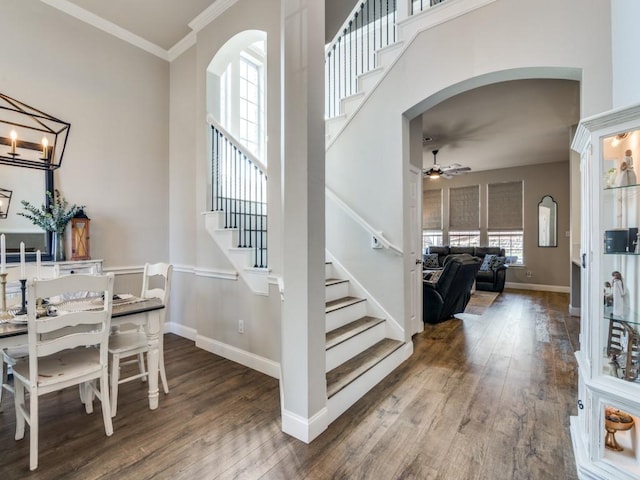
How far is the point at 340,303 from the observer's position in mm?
3162

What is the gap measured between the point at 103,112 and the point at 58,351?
2837 millimetres

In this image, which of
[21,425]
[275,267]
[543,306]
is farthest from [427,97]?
[543,306]

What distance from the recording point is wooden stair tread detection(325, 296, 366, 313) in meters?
2.94

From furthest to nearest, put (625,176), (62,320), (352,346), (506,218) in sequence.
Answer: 1. (506,218)
2. (352,346)
3. (62,320)
4. (625,176)

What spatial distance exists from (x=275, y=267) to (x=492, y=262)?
6.48 m

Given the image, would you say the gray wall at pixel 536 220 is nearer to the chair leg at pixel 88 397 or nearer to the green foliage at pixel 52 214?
the chair leg at pixel 88 397

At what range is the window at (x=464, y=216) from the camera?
831 cm

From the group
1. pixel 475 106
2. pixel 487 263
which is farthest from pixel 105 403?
pixel 487 263

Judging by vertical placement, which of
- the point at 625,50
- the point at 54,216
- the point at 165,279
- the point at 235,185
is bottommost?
the point at 165,279

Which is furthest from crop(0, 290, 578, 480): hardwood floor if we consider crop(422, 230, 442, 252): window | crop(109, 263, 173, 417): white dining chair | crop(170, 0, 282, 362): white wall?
crop(422, 230, 442, 252): window

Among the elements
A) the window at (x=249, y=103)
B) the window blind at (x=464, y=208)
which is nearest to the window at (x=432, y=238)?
the window blind at (x=464, y=208)

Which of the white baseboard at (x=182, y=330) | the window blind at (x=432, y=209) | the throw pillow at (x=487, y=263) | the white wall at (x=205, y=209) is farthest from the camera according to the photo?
the window blind at (x=432, y=209)

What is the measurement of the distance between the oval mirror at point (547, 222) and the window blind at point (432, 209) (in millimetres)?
2418

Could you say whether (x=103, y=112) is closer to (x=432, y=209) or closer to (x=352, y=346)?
(x=352, y=346)
